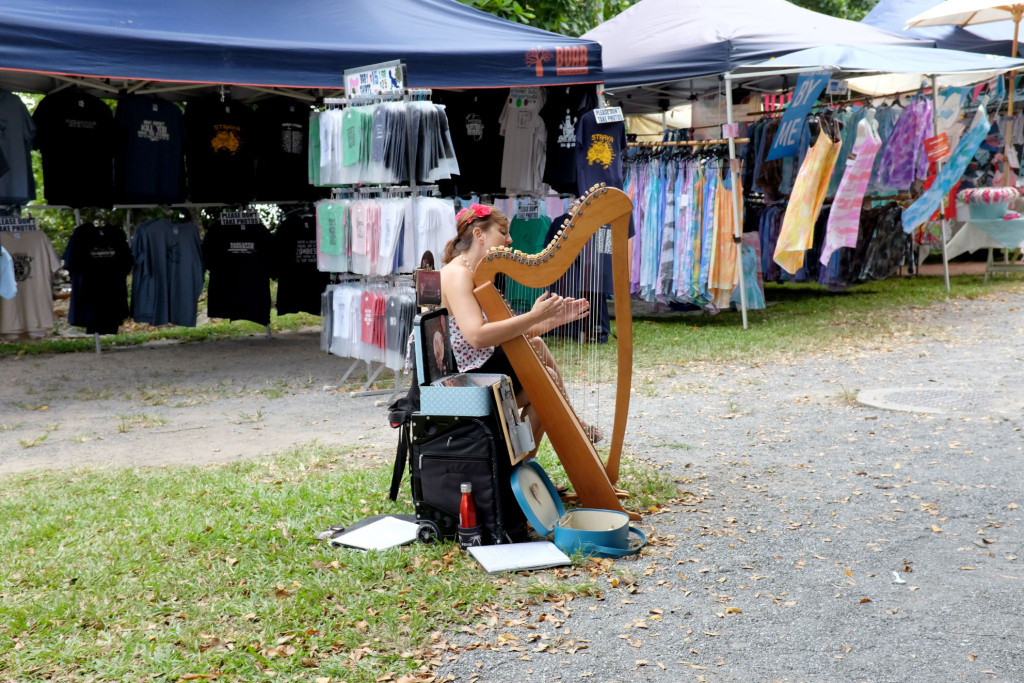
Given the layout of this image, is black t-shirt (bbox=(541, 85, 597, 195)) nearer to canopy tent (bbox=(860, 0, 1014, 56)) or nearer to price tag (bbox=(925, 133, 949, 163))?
price tag (bbox=(925, 133, 949, 163))

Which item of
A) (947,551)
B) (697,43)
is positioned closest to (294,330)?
(697,43)

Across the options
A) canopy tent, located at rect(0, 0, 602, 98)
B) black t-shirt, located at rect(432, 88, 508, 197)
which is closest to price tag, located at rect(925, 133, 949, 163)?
canopy tent, located at rect(0, 0, 602, 98)

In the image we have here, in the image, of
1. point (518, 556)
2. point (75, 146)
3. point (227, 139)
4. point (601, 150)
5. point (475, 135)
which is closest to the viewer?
point (518, 556)

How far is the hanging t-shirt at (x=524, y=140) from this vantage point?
870 centimetres

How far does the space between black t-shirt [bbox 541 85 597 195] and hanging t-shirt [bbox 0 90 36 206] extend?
441 cm

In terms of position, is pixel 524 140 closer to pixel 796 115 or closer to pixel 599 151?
pixel 599 151

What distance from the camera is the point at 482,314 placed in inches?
143

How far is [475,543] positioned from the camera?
3.48 m

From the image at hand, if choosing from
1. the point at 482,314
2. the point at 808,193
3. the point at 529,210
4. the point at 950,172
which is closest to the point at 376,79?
the point at 529,210

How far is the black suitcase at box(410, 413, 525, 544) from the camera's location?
345 centimetres

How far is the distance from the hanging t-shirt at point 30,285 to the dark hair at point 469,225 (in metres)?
5.80

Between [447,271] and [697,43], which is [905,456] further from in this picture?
[697,43]

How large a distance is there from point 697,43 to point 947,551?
20.6 feet

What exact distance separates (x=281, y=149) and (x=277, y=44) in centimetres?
256
